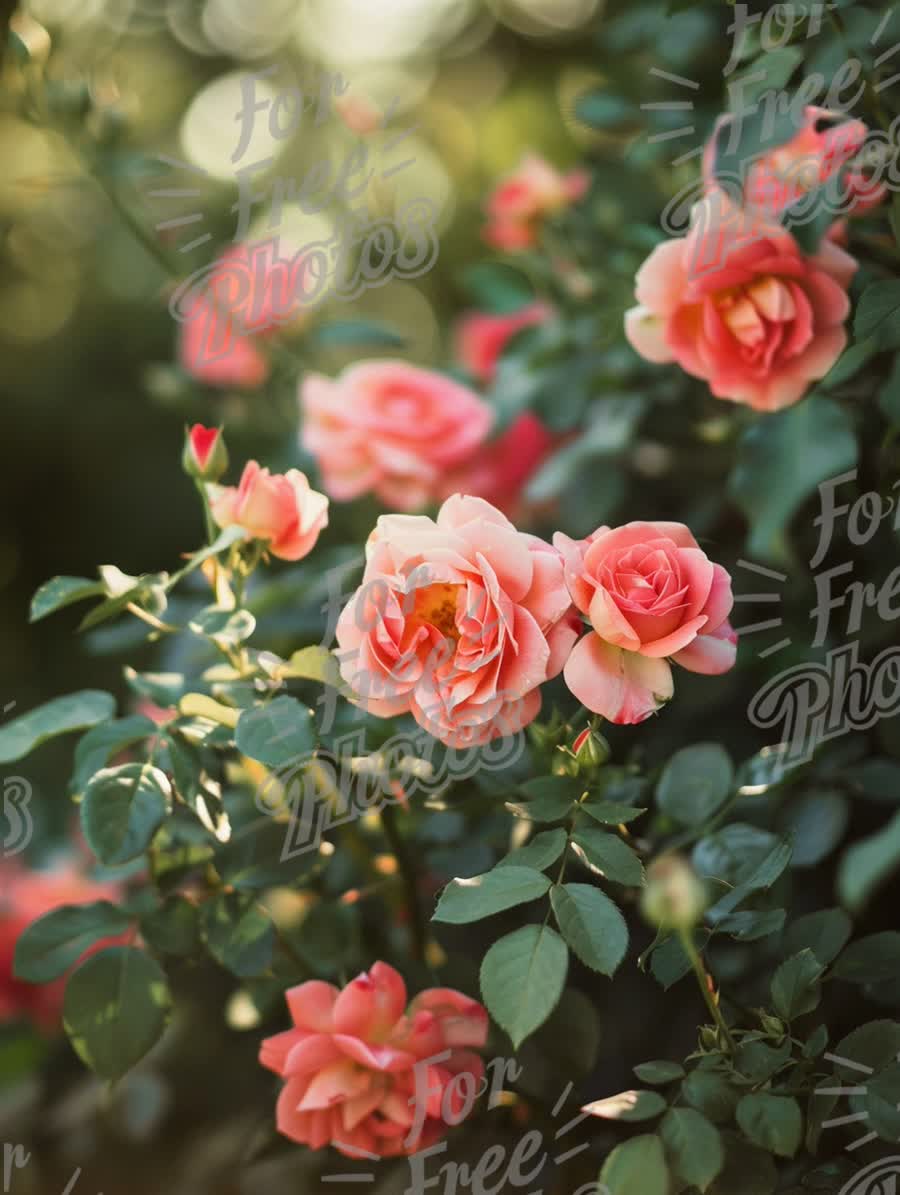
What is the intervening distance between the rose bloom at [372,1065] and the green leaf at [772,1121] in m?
0.15

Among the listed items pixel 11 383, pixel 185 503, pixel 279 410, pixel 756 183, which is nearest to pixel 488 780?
pixel 756 183

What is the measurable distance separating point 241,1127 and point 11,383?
1631 millimetres

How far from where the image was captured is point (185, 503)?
1.82m

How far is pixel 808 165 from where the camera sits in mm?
679

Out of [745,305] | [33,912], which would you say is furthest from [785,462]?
[33,912]

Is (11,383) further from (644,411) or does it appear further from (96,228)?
(644,411)

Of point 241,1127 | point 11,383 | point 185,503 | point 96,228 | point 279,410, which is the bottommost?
point 241,1127

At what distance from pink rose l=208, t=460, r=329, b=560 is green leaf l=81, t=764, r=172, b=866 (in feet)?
0.46

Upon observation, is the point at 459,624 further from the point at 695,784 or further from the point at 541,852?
the point at 695,784

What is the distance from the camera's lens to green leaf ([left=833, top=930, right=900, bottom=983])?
571mm
